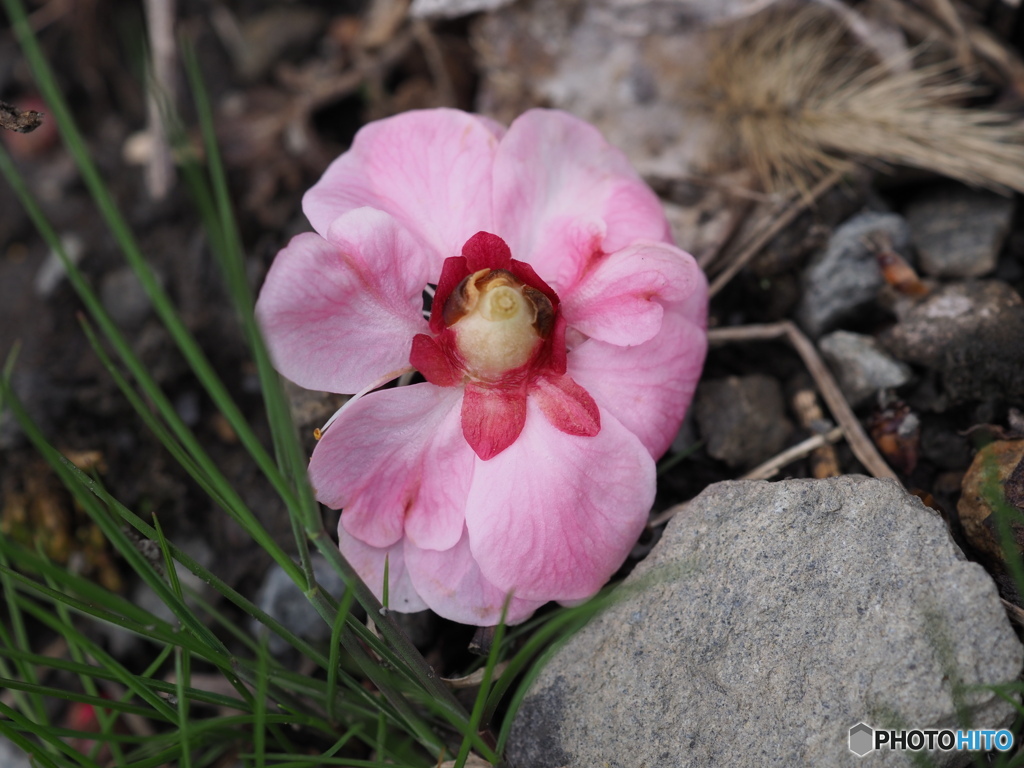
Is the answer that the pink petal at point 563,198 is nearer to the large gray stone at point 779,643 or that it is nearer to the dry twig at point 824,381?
the dry twig at point 824,381

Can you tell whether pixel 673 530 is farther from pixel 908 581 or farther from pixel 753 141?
pixel 753 141

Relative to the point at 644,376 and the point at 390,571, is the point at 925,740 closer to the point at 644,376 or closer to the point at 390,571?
the point at 644,376

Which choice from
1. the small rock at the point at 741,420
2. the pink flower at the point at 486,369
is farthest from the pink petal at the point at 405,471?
the small rock at the point at 741,420

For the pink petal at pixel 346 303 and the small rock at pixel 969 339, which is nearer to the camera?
the pink petal at pixel 346 303

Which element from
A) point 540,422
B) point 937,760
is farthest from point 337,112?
point 937,760

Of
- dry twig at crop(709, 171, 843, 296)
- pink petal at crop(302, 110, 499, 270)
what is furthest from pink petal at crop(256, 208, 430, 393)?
dry twig at crop(709, 171, 843, 296)

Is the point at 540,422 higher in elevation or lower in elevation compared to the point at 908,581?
higher

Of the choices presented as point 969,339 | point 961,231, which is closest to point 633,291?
point 969,339
